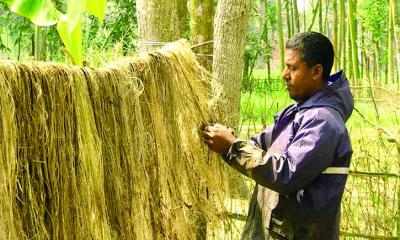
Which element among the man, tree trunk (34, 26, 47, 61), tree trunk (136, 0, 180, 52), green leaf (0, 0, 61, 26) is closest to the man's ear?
the man

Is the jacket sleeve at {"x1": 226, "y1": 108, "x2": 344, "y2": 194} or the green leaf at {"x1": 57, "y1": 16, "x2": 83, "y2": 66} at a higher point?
the green leaf at {"x1": 57, "y1": 16, "x2": 83, "y2": 66}

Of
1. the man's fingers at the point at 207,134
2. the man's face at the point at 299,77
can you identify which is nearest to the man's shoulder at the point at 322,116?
the man's face at the point at 299,77

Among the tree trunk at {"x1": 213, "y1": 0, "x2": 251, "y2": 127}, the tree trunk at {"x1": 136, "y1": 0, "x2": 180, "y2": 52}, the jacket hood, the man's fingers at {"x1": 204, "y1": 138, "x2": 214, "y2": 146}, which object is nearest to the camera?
the jacket hood

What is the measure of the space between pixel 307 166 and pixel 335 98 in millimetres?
414

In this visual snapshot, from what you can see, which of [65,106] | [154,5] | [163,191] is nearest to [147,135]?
[163,191]

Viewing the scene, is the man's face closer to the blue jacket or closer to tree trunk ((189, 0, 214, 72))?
the blue jacket

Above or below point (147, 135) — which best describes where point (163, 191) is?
below

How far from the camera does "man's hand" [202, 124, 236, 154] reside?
2.71 m

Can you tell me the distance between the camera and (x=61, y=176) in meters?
2.22

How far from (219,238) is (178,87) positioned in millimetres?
1610

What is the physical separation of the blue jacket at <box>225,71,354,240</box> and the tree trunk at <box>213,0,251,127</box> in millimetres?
988

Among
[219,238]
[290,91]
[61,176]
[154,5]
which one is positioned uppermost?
[154,5]

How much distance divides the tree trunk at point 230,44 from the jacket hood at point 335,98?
3.41ft

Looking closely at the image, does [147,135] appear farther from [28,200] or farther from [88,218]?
[28,200]
